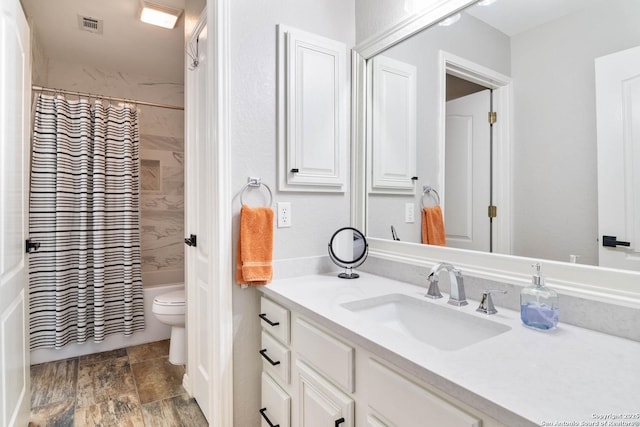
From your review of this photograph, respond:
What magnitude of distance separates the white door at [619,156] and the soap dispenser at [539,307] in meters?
0.19

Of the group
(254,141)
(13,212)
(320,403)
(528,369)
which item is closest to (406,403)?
(528,369)

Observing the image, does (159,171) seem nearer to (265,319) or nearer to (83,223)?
(83,223)

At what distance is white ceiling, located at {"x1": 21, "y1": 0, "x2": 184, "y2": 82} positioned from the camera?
2.28 metres

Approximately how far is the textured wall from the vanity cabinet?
8.30 feet

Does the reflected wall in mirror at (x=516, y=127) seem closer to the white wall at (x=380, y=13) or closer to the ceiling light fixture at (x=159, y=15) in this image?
the white wall at (x=380, y=13)

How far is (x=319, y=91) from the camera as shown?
172cm

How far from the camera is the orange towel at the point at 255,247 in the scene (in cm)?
147

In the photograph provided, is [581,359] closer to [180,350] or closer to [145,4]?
[180,350]

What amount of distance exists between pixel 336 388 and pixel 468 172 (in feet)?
3.22

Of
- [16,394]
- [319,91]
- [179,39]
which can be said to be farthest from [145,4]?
[16,394]

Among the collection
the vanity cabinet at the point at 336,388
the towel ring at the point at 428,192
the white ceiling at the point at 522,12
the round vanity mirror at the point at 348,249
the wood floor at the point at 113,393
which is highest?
the white ceiling at the point at 522,12

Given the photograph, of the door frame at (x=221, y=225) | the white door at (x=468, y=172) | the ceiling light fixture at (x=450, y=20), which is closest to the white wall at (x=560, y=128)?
the white door at (x=468, y=172)

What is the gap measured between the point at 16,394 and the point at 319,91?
6.44 ft

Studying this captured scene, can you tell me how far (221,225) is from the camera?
4.84 ft
